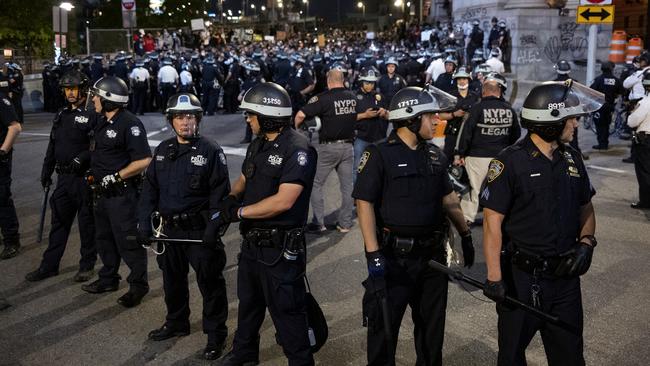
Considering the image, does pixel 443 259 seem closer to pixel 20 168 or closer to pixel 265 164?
pixel 265 164

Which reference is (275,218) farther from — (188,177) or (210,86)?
(210,86)

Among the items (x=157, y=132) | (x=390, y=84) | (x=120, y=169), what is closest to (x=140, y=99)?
(x=157, y=132)

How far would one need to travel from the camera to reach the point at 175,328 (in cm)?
525

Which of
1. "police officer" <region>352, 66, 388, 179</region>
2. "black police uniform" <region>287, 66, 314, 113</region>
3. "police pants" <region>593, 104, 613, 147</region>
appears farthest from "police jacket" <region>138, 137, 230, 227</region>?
"black police uniform" <region>287, 66, 314, 113</region>

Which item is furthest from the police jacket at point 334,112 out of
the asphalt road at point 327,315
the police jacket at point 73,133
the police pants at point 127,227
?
the police pants at point 127,227

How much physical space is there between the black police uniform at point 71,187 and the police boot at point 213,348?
242 centimetres

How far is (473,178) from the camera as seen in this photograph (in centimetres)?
787

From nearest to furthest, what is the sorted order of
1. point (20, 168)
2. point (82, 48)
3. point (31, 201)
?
1. point (31, 201)
2. point (20, 168)
3. point (82, 48)

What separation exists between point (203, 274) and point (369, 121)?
15.1 ft

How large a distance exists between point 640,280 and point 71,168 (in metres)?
5.73

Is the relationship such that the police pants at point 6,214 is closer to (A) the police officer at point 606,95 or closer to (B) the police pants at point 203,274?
(B) the police pants at point 203,274

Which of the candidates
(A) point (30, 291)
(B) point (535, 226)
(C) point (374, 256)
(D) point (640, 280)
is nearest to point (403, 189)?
(C) point (374, 256)

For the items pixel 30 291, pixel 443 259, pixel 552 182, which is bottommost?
pixel 30 291

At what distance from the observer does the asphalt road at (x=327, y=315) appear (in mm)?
4969
